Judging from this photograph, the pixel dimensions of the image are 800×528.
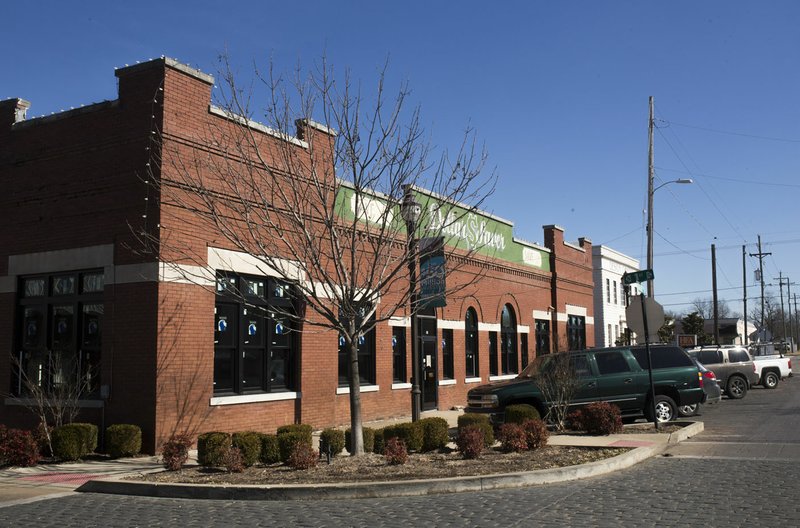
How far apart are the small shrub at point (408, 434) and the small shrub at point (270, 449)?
1971mm

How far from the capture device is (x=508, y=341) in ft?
95.6

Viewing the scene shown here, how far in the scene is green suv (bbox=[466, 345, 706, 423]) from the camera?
16953mm

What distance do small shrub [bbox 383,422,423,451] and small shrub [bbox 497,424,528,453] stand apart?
1.42 m

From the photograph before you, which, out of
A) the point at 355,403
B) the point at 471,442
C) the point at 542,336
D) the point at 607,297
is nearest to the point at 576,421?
the point at 471,442

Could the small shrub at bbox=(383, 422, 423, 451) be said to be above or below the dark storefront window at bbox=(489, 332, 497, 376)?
below

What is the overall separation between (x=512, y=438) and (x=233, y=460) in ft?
15.4

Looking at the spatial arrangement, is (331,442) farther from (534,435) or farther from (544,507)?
(544,507)

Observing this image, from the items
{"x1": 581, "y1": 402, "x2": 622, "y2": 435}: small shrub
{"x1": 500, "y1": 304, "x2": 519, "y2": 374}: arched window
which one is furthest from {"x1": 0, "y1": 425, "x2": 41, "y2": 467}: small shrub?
{"x1": 500, "y1": 304, "x2": 519, "y2": 374}: arched window

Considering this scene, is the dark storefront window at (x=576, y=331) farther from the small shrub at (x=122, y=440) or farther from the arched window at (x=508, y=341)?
the small shrub at (x=122, y=440)

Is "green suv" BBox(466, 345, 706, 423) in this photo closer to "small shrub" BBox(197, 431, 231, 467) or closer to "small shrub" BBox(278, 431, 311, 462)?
"small shrub" BBox(278, 431, 311, 462)

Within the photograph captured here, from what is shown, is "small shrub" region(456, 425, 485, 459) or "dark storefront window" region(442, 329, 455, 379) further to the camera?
"dark storefront window" region(442, 329, 455, 379)

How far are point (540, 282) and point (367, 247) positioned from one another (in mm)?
13742

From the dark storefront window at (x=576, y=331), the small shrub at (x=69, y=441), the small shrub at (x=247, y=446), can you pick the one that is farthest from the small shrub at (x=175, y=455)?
the dark storefront window at (x=576, y=331)

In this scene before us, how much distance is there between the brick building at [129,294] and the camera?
14156 mm
